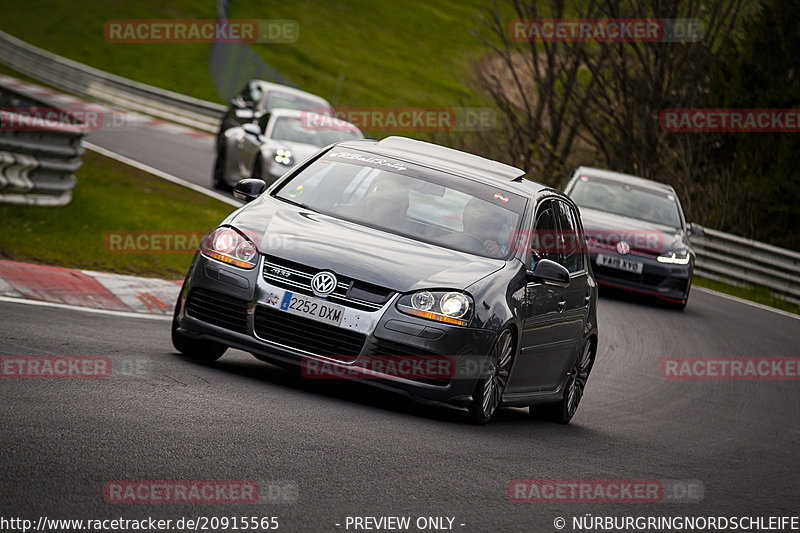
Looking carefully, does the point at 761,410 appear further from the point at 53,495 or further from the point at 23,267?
the point at 53,495

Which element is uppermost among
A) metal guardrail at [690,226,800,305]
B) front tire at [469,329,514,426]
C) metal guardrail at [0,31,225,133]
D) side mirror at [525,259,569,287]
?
side mirror at [525,259,569,287]

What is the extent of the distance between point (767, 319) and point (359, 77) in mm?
46837

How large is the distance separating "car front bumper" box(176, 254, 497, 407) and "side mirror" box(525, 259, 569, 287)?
0.72 meters

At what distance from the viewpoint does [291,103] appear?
23719mm

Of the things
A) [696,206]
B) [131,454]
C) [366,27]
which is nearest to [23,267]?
[131,454]

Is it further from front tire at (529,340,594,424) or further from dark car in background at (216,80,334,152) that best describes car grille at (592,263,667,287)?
dark car in background at (216,80,334,152)

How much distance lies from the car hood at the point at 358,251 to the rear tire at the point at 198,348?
0.84m

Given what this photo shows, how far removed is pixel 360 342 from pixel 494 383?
1014 mm

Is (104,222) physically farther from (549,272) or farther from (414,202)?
(549,272)

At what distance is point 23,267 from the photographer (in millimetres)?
11023

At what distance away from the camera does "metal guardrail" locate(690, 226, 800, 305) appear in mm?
21702

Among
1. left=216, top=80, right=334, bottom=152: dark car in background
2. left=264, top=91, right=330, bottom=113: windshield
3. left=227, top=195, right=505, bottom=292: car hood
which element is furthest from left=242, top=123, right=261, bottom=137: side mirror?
left=227, top=195, right=505, bottom=292: car hood

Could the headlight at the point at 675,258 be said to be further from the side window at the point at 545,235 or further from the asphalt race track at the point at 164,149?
the asphalt race track at the point at 164,149

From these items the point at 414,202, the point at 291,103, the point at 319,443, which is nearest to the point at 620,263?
the point at 414,202
